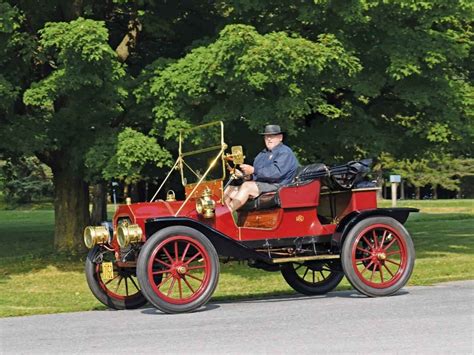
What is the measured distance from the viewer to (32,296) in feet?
44.1

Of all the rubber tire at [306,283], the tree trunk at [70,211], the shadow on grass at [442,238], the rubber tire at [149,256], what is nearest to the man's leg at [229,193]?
the rubber tire at [149,256]

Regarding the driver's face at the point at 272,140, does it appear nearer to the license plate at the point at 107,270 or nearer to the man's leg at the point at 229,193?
the man's leg at the point at 229,193

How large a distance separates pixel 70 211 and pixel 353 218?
12.6m

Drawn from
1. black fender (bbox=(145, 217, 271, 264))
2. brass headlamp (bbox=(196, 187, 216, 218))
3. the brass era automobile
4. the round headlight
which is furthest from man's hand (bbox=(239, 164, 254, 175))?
the round headlight

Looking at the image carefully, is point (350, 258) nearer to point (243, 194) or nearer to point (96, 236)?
point (243, 194)

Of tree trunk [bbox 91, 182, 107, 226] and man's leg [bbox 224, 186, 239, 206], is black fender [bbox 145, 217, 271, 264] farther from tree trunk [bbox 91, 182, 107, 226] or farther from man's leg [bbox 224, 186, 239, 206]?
tree trunk [bbox 91, 182, 107, 226]

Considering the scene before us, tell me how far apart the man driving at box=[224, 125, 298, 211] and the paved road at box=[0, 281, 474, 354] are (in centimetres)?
118

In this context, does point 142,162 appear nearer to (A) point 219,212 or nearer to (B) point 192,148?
(B) point 192,148

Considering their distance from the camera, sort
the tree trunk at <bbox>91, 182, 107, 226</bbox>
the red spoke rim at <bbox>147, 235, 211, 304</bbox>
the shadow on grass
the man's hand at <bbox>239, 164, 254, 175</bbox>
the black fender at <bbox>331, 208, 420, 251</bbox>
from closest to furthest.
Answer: the red spoke rim at <bbox>147, 235, 211, 304</bbox> → the black fender at <bbox>331, 208, 420, 251</bbox> → the man's hand at <bbox>239, 164, 254, 175</bbox> → the shadow on grass → the tree trunk at <bbox>91, 182, 107, 226</bbox>

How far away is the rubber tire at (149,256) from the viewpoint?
8.96 m

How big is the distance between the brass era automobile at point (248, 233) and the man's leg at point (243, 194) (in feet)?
0.28

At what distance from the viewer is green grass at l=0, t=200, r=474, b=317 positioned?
11.9m

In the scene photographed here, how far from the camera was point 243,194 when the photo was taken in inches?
389

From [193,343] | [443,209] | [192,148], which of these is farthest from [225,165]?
[443,209]
